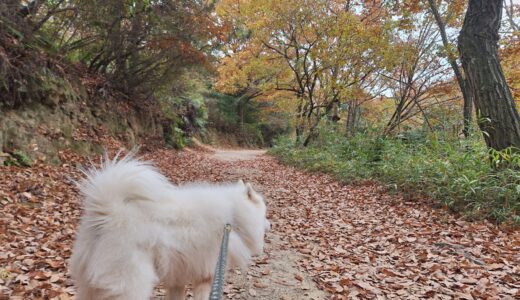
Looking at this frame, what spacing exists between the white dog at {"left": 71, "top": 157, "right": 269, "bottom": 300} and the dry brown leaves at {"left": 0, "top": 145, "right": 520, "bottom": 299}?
98 cm

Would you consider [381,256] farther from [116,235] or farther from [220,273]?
[116,235]

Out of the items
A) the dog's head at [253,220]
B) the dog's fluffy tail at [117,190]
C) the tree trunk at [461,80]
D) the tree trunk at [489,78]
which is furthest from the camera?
the tree trunk at [461,80]

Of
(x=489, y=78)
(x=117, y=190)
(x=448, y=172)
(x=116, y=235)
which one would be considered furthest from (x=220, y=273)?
(x=489, y=78)

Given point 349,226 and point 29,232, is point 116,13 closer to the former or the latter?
point 29,232

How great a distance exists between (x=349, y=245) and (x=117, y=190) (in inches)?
128

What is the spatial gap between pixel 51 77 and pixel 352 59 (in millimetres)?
9383

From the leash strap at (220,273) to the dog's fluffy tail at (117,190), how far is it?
1.61 ft

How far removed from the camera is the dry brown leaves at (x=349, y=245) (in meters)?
2.78

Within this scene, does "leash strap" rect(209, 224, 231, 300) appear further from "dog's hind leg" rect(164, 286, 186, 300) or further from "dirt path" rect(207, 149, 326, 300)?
"dirt path" rect(207, 149, 326, 300)

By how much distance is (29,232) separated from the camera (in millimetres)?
3467

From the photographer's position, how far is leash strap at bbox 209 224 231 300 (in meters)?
1.35

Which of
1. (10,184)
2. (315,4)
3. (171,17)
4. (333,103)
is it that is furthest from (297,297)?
(333,103)

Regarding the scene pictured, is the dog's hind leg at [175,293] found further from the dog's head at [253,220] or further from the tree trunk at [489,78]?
the tree trunk at [489,78]

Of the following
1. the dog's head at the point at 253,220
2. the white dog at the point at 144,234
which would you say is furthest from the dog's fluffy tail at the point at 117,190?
the dog's head at the point at 253,220
